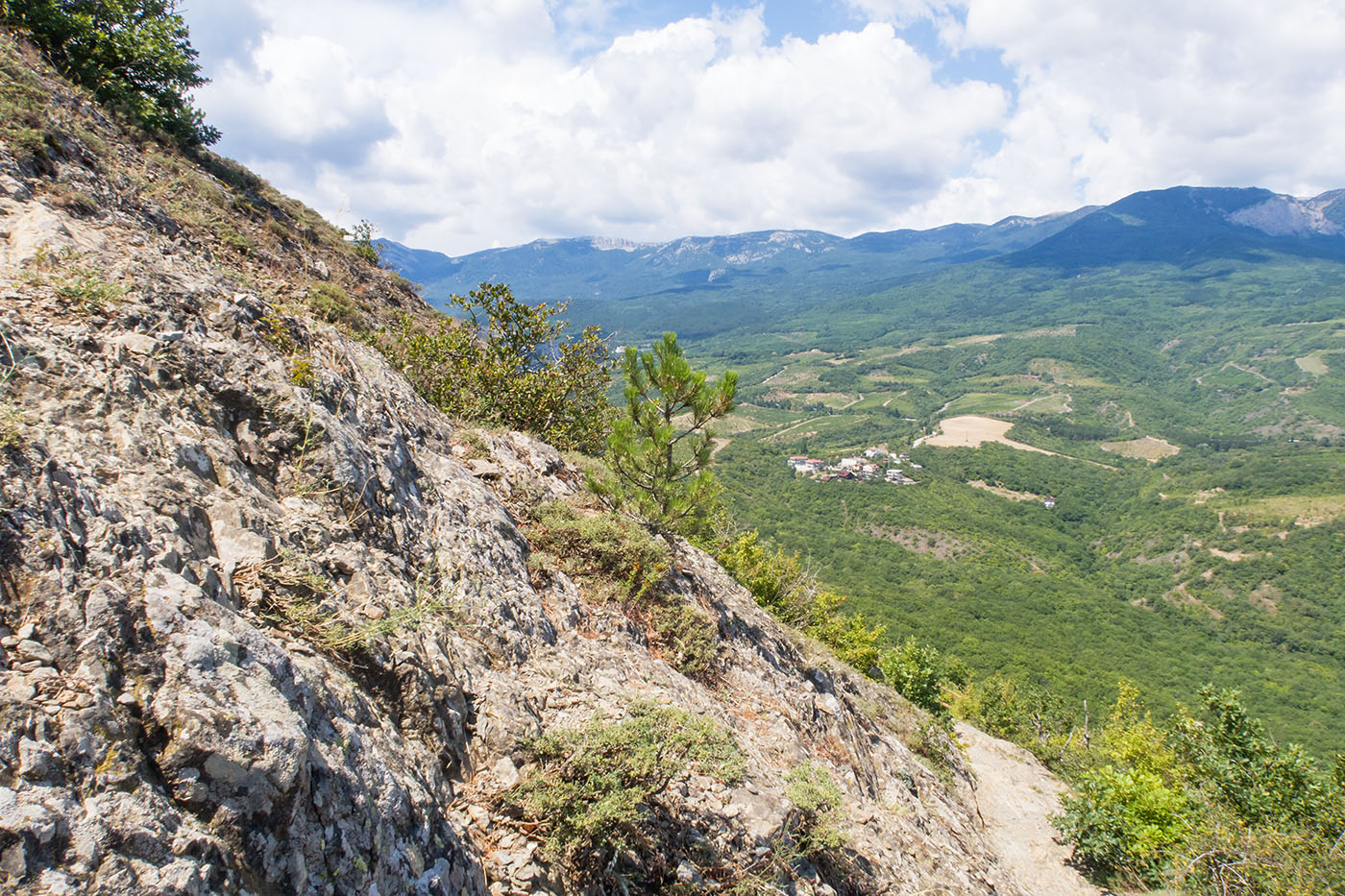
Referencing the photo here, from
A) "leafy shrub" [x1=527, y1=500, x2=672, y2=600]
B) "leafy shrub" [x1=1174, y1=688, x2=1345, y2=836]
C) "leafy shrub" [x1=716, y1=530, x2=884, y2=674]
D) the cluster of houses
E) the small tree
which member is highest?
the small tree

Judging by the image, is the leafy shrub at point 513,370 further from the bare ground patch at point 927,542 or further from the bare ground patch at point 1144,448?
the bare ground patch at point 1144,448

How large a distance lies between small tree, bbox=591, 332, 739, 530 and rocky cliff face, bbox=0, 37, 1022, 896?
120cm

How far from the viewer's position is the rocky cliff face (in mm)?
2664

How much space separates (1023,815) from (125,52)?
28.2 meters

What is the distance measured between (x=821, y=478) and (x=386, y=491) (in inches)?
4561

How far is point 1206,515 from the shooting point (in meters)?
101

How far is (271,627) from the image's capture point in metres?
4.04

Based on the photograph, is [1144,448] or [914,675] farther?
[1144,448]

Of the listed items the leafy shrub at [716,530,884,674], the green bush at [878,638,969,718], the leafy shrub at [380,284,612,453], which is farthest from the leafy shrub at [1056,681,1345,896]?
the leafy shrub at [380,284,612,453]

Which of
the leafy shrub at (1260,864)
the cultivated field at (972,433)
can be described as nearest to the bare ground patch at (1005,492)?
the cultivated field at (972,433)

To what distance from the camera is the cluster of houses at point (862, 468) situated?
384 feet

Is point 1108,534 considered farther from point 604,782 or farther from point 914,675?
point 604,782

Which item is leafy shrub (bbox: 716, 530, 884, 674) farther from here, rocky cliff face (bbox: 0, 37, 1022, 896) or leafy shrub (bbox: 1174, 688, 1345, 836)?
leafy shrub (bbox: 1174, 688, 1345, 836)

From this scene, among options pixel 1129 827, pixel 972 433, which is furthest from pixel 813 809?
pixel 972 433
